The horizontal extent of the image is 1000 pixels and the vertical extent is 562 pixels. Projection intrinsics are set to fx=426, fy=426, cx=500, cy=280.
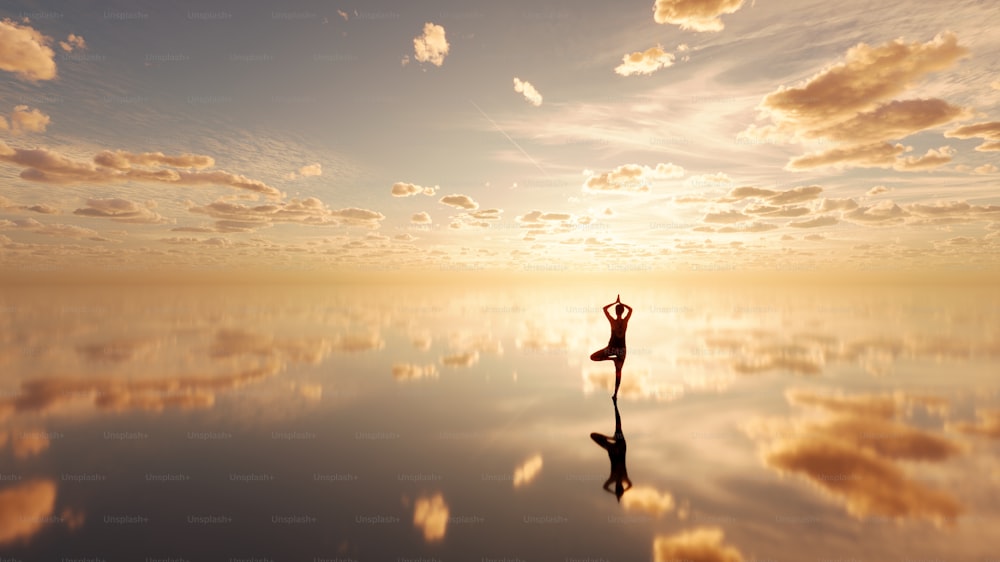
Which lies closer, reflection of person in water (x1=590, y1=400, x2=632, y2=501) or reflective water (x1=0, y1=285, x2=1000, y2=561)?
reflective water (x1=0, y1=285, x2=1000, y2=561)

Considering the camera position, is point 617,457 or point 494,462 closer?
point 494,462

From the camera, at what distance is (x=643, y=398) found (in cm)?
2194

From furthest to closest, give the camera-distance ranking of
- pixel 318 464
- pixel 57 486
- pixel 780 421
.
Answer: pixel 780 421
pixel 318 464
pixel 57 486

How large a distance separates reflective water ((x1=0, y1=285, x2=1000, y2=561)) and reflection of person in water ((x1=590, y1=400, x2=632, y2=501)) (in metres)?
0.20

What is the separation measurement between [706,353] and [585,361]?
39.2 feet

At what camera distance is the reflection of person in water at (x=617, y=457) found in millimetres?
11977

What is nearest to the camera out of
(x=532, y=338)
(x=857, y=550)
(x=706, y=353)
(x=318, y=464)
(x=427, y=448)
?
(x=857, y=550)

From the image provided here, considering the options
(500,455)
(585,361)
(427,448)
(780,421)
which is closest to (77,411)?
(427,448)

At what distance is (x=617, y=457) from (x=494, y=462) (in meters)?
4.09

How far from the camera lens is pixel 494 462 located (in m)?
13.8

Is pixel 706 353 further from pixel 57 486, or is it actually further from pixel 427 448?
pixel 57 486

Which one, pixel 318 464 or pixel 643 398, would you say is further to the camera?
pixel 643 398

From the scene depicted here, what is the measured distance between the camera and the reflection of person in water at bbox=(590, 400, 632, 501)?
11977mm

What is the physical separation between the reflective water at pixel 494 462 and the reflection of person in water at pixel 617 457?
0.20m
